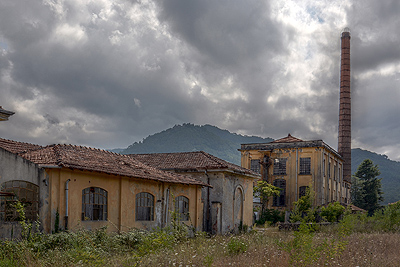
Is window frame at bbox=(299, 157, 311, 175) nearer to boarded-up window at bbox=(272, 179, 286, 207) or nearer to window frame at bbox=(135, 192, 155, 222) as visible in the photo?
boarded-up window at bbox=(272, 179, 286, 207)

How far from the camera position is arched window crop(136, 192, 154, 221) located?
59.6 ft

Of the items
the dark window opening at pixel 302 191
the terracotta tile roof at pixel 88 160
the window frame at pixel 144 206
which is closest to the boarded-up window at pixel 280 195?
the dark window opening at pixel 302 191

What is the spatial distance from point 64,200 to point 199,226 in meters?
9.53

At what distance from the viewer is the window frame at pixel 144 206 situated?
59.4ft

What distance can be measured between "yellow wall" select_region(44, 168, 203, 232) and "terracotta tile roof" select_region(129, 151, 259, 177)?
2073 mm

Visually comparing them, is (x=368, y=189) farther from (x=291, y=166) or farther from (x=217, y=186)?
(x=217, y=186)

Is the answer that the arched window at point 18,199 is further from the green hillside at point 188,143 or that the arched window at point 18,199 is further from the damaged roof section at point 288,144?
the green hillside at point 188,143

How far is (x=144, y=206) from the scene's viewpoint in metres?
18.4

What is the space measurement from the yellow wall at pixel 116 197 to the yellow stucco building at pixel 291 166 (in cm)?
1946

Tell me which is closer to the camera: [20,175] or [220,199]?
[20,175]

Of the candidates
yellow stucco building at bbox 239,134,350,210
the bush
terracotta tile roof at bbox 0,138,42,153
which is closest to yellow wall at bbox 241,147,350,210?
yellow stucco building at bbox 239,134,350,210

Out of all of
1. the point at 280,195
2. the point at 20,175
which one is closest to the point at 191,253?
the point at 20,175

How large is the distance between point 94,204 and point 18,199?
298 cm

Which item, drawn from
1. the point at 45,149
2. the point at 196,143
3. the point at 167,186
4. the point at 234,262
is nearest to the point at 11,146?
the point at 45,149
